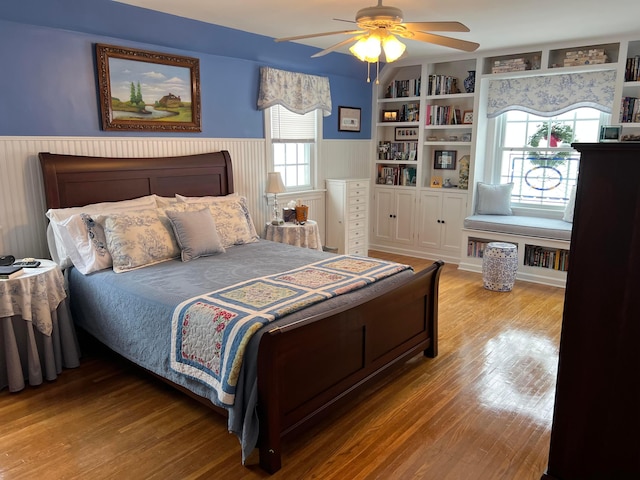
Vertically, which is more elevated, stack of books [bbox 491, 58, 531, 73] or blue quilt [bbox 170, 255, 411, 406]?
stack of books [bbox 491, 58, 531, 73]

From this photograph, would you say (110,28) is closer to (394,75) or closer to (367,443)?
(367,443)

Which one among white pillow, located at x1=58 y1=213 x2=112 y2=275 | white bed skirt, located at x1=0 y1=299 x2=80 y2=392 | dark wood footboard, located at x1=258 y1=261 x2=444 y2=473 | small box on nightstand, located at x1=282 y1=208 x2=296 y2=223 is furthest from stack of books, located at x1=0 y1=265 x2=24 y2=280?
small box on nightstand, located at x1=282 y1=208 x2=296 y2=223

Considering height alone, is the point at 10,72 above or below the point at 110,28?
below

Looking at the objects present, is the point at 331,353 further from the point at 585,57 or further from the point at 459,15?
the point at 585,57

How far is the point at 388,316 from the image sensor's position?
9.13ft

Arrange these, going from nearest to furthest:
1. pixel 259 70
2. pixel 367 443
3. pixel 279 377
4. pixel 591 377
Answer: pixel 591 377, pixel 279 377, pixel 367 443, pixel 259 70

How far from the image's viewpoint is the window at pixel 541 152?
501cm

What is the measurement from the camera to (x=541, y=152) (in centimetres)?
527

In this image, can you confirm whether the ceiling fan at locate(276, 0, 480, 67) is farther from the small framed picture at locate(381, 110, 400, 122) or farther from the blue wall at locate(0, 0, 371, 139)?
the small framed picture at locate(381, 110, 400, 122)

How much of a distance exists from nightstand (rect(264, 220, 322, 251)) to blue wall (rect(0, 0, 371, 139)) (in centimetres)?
95

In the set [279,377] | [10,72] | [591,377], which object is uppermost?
[10,72]

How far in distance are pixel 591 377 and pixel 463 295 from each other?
2.78 m

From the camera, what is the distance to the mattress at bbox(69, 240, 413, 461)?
2.15 metres

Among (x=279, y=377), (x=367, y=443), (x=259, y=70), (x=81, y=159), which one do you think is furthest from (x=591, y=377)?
(x=259, y=70)
